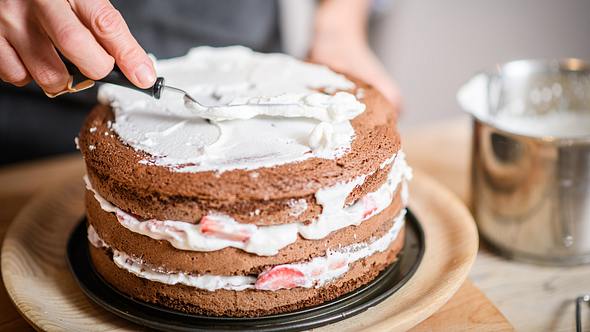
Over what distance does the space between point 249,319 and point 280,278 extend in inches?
4.1

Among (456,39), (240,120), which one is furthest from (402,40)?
(240,120)

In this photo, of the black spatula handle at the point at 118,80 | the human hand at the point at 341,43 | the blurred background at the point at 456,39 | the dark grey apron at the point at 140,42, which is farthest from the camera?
the blurred background at the point at 456,39

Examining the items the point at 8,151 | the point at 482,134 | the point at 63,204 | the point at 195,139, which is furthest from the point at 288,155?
the point at 8,151

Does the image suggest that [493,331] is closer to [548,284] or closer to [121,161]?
[548,284]

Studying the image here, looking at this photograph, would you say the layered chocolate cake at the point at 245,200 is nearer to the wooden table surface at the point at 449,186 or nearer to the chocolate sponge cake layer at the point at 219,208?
the chocolate sponge cake layer at the point at 219,208

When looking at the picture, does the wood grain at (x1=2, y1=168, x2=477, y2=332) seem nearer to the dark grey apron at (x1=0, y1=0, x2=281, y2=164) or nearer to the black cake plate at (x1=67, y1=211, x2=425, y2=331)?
the black cake plate at (x1=67, y1=211, x2=425, y2=331)

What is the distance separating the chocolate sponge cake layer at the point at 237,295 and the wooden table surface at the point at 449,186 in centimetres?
18

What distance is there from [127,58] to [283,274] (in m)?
0.51

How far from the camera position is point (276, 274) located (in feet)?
3.99

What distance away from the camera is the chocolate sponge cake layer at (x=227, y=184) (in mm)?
1152

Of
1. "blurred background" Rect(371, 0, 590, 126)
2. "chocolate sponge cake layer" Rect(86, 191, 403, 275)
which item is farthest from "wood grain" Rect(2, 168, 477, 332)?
"blurred background" Rect(371, 0, 590, 126)

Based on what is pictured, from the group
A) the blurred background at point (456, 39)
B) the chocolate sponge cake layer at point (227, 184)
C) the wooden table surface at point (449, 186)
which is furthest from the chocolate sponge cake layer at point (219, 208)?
the blurred background at point (456, 39)

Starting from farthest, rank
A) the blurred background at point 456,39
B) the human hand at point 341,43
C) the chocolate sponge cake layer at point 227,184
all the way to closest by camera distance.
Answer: the blurred background at point 456,39 < the human hand at point 341,43 < the chocolate sponge cake layer at point 227,184

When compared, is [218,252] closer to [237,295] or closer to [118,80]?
[237,295]
